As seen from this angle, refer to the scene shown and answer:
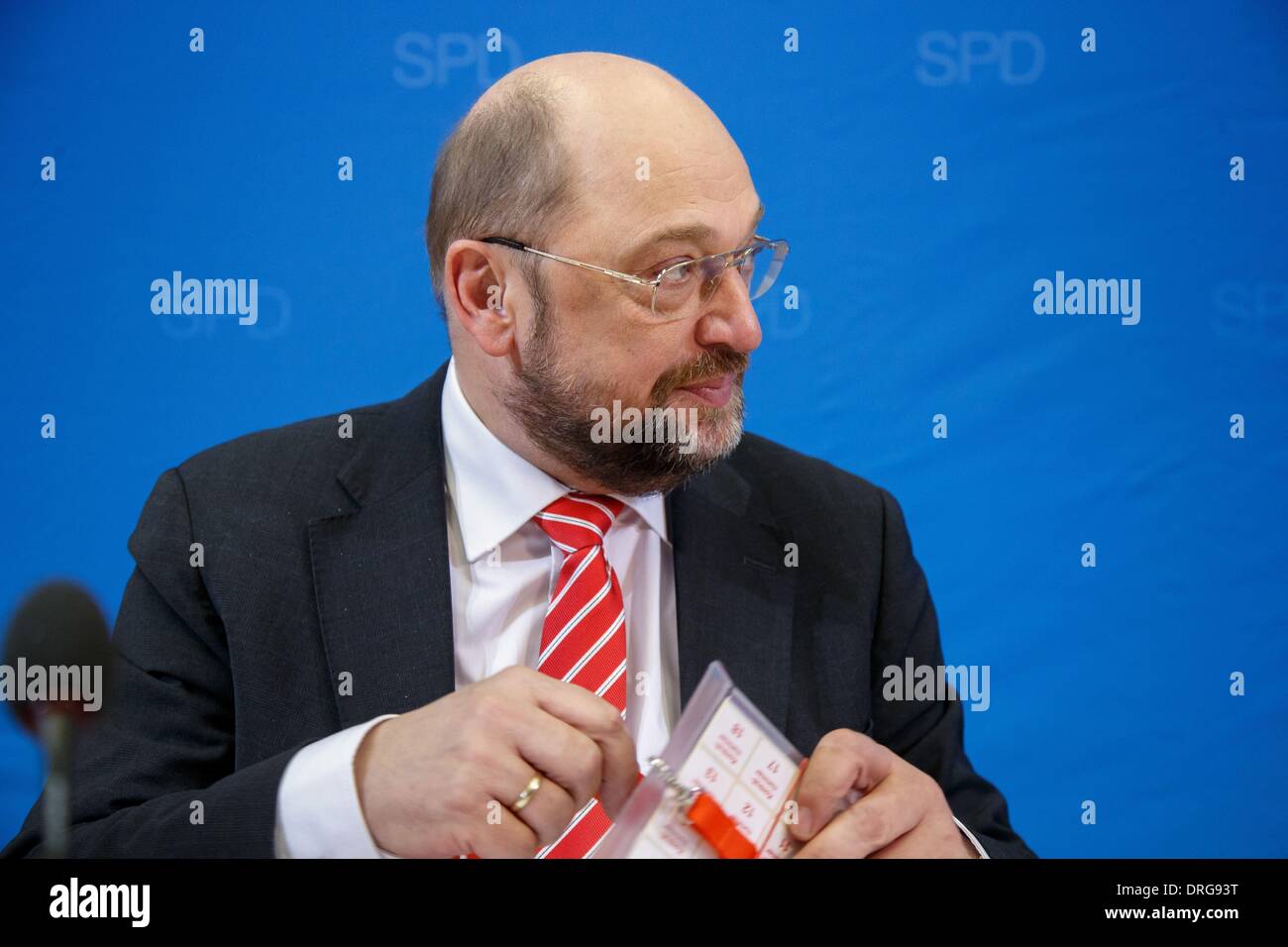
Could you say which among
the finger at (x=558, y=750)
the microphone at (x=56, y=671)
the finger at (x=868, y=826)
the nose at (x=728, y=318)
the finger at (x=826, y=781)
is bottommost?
the finger at (x=868, y=826)

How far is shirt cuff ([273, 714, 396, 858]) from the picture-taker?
1.42 metres

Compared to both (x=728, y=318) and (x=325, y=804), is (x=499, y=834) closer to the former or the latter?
(x=325, y=804)

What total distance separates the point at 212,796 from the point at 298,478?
509 mm

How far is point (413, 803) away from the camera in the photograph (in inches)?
53.9

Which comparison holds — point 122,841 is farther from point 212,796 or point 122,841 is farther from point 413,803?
point 413,803

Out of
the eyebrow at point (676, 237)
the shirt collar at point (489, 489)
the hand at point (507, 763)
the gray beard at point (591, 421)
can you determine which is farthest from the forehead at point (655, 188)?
the hand at point (507, 763)

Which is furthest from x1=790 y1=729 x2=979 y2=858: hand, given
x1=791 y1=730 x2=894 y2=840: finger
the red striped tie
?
the red striped tie

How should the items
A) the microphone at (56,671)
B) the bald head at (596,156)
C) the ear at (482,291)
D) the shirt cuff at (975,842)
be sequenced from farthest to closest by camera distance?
the ear at (482,291), the bald head at (596,156), the shirt cuff at (975,842), the microphone at (56,671)

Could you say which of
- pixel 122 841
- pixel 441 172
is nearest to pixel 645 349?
pixel 441 172

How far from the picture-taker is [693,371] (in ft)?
5.84

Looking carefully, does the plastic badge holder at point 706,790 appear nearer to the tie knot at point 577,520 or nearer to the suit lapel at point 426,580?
the suit lapel at point 426,580

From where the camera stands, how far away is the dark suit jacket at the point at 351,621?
1.67m

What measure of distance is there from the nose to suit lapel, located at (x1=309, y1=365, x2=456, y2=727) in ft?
1.52
